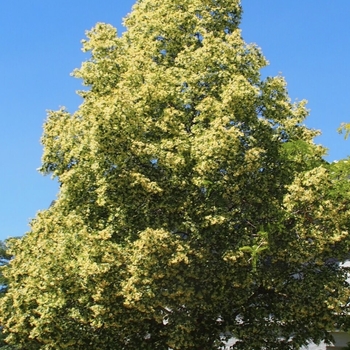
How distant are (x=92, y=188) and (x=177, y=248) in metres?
5.22

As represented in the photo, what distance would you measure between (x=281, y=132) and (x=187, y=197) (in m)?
5.00

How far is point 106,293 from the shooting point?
18.6m

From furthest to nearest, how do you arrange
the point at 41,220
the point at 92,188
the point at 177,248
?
the point at 41,220 < the point at 92,188 < the point at 177,248

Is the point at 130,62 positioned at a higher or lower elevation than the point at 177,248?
higher

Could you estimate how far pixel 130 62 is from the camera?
2198cm

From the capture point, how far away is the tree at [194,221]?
61.0 ft

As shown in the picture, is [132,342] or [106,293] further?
[132,342]

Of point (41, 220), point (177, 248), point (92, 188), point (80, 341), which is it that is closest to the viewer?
point (177, 248)

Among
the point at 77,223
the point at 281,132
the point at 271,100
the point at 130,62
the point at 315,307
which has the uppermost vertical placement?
the point at 130,62

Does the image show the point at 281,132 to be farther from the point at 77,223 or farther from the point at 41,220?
the point at 41,220

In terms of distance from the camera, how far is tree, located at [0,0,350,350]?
18.6 metres

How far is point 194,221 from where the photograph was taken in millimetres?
19297

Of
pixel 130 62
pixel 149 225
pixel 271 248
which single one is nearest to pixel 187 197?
pixel 149 225

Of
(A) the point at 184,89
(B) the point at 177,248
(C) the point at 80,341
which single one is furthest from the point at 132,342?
(A) the point at 184,89
